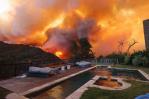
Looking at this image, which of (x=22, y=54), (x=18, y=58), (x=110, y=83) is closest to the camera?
(x=110, y=83)

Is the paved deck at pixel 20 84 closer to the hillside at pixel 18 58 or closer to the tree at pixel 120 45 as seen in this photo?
the hillside at pixel 18 58

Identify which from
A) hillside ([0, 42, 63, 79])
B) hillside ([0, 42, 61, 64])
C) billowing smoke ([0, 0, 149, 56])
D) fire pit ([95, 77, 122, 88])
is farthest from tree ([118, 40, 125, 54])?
fire pit ([95, 77, 122, 88])

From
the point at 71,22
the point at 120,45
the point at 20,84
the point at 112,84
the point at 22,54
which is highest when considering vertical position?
the point at 71,22

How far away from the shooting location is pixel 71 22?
89.1 feet

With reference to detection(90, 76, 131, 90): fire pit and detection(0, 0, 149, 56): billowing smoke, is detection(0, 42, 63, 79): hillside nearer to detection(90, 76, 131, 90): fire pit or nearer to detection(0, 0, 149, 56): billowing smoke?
detection(0, 0, 149, 56): billowing smoke

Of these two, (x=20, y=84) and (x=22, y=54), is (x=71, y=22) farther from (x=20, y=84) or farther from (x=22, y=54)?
(x=20, y=84)

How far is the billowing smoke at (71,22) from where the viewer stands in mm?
19594

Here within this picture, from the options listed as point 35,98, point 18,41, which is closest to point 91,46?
point 18,41

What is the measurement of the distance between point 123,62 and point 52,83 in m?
20.6

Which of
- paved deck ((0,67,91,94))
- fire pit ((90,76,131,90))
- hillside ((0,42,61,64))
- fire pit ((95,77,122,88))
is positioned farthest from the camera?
hillside ((0,42,61,64))

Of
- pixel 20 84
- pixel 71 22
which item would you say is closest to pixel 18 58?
pixel 20 84

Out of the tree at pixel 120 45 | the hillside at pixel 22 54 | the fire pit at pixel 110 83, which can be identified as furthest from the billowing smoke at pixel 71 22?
the fire pit at pixel 110 83

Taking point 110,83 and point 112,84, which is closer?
point 112,84

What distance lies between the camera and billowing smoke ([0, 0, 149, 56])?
19594mm
